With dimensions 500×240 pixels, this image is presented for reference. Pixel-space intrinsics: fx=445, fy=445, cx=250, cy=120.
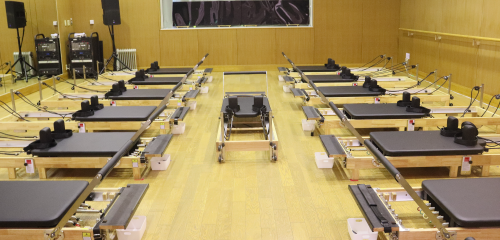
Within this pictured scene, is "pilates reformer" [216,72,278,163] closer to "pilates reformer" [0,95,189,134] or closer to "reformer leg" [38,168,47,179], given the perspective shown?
"pilates reformer" [0,95,189,134]

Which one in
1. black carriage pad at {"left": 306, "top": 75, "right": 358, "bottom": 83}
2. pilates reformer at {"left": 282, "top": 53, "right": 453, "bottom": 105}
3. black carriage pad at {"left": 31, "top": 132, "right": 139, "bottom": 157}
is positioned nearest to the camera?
black carriage pad at {"left": 31, "top": 132, "right": 139, "bottom": 157}

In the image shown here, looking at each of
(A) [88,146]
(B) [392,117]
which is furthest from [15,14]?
(B) [392,117]

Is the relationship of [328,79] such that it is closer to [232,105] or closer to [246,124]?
[246,124]

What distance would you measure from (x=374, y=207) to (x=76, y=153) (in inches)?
81.0

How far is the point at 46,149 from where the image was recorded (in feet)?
10.4

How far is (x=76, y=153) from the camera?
314 centimetres

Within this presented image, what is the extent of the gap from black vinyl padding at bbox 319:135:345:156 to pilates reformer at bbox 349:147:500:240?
2.26ft

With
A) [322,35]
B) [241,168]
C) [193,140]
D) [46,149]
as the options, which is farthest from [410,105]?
[322,35]

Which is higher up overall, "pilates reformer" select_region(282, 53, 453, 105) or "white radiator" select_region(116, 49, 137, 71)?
"white radiator" select_region(116, 49, 137, 71)

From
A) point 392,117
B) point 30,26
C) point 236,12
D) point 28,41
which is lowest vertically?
point 392,117

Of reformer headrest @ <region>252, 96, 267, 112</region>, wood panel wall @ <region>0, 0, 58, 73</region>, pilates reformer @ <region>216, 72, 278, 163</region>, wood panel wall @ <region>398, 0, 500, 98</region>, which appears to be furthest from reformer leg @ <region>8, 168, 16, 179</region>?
wood panel wall @ <region>398, 0, 500, 98</region>

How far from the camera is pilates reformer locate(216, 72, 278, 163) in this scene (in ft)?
12.0

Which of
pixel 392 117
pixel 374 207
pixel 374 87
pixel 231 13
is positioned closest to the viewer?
pixel 374 207

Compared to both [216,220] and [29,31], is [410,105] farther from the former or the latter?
[29,31]
